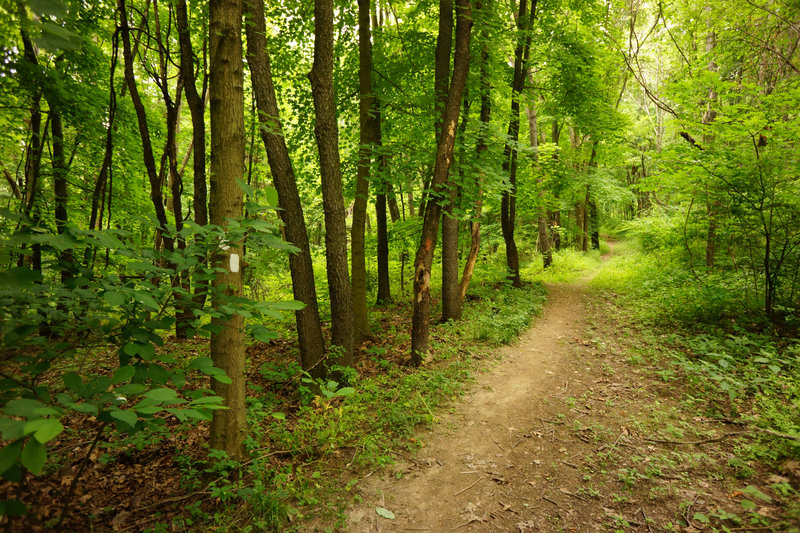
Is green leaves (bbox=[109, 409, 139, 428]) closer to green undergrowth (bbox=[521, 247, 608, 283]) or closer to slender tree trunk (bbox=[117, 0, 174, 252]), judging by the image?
slender tree trunk (bbox=[117, 0, 174, 252])

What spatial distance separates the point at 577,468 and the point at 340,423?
3005 mm

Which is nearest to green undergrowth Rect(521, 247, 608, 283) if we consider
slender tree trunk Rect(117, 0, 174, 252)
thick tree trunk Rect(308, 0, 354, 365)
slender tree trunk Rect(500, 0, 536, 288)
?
slender tree trunk Rect(500, 0, 536, 288)

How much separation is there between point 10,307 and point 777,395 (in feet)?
26.4

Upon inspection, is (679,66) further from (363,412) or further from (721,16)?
(363,412)

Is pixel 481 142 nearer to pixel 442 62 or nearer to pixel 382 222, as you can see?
pixel 442 62

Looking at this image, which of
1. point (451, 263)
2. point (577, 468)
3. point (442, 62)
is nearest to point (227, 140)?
point (577, 468)

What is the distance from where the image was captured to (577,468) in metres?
4.03

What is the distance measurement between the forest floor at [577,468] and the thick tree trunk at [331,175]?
2.47 m

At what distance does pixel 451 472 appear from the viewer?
13.5ft

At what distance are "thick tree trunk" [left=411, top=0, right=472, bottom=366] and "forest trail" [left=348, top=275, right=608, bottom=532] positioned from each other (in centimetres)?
149

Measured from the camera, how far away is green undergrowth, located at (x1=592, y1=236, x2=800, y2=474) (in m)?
4.19

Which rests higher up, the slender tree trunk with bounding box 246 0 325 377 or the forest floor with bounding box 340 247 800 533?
the slender tree trunk with bounding box 246 0 325 377

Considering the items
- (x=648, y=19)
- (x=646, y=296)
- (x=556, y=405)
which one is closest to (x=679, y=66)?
(x=648, y=19)

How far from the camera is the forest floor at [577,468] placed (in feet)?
10.9
